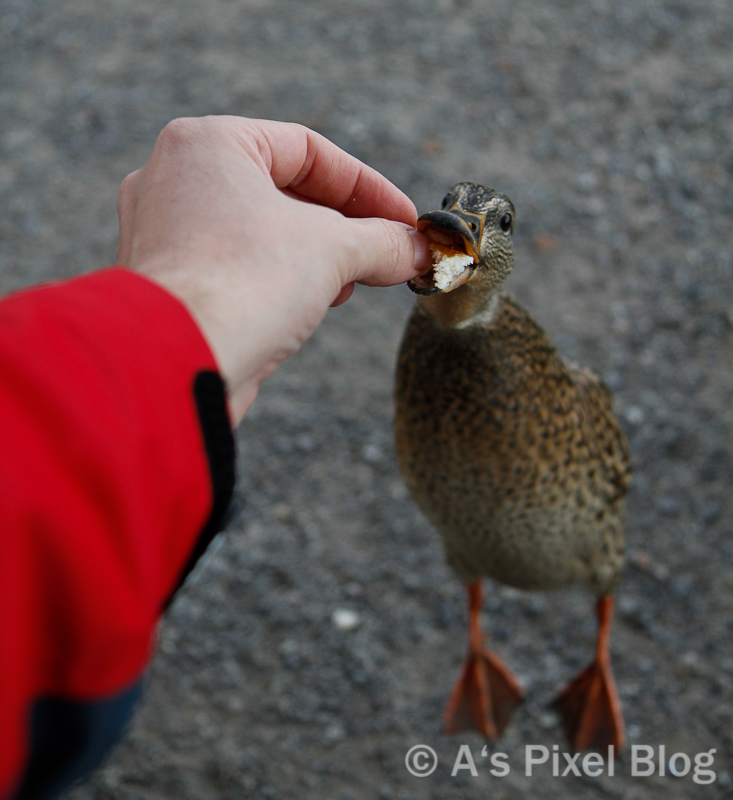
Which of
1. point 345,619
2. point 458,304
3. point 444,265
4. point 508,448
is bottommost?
point 345,619

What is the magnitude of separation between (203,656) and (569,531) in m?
1.38

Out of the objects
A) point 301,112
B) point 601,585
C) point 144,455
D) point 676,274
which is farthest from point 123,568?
point 301,112

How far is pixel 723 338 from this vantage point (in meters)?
3.32

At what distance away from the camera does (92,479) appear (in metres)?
0.69

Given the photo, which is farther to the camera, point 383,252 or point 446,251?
point 446,251

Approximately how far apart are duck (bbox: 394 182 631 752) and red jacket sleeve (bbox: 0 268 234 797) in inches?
24.9

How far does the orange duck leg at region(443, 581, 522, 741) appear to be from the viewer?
8.00ft

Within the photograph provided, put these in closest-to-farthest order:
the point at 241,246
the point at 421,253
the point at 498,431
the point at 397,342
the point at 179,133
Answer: the point at 241,246 → the point at 179,133 → the point at 421,253 → the point at 498,431 → the point at 397,342

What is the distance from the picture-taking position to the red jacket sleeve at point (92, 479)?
2.17 feet

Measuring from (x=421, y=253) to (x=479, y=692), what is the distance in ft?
5.51

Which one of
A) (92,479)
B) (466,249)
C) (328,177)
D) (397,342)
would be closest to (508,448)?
(466,249)

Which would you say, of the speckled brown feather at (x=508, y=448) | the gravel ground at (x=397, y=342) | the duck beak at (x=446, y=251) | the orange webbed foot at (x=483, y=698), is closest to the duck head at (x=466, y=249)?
the duck beak at (x=446, y=251)

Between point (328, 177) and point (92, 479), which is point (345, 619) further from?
point (92, 479)

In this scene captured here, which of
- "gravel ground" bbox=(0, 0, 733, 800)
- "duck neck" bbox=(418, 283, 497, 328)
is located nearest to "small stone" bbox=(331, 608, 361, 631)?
"gravel ground" bbox=(0, 0, 733, 800)
